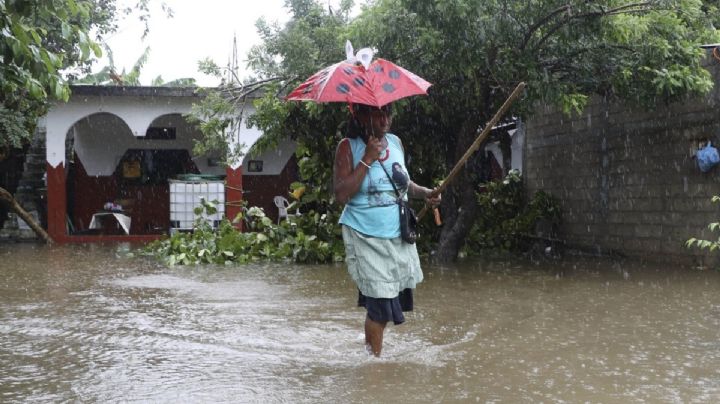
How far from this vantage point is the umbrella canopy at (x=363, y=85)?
14.0ft

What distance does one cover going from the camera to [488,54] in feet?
29.3

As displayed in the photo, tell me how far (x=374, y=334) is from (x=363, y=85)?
1.46 m

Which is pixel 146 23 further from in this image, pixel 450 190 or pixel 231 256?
pixel 450 190

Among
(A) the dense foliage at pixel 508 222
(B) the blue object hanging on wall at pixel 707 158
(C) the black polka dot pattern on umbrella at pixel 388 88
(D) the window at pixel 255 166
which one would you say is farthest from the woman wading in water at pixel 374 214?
(D) the window at pixel 255 166

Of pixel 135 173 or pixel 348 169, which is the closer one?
pixel 348 169

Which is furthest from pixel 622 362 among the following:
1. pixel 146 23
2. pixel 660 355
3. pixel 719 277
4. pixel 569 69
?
pixel 146 23

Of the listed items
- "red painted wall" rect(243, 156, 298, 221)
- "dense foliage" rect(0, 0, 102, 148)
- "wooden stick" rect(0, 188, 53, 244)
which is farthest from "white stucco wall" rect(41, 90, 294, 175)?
"dense foliage" rect(0, 0, 102, 148)

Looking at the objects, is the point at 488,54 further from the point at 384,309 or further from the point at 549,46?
the point at 384,309

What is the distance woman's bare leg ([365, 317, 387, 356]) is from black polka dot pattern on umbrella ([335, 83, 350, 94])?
1.32 metres

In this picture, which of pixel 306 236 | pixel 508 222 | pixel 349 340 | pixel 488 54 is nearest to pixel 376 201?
pixel 349 340

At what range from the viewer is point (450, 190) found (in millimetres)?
11133

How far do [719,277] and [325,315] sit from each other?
16.0 ft

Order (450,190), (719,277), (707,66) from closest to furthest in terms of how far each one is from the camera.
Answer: (719,277), (707,66), (450,190)

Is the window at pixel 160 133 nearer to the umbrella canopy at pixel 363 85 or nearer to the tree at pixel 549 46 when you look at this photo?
the tree at pixel 549 46
